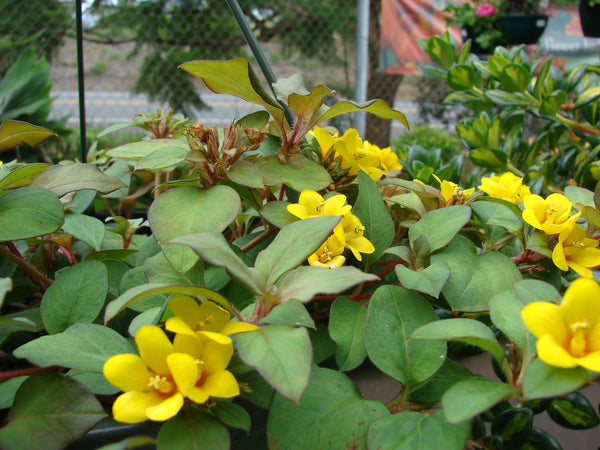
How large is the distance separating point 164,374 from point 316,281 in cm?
10

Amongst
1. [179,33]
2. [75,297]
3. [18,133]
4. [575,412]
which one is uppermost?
[179,33]

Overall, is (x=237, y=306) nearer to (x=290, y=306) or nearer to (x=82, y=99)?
(x=290, y=306)

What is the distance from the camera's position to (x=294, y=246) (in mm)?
289

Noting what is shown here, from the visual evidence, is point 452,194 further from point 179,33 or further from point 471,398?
point 179,33

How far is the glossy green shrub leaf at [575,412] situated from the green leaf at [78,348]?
12.3 inches

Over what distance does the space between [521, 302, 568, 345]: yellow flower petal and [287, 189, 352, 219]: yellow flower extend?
0.15 meters

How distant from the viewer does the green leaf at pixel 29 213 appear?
1.04 ft

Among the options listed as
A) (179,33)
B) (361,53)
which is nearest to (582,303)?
(361,53)

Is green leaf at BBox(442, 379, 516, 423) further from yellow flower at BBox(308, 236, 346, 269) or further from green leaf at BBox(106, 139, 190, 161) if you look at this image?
green leaf at BBox(106, 139, 190, 161)

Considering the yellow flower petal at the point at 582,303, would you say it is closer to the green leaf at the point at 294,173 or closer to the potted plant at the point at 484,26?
the green leaf at the point at 294,173

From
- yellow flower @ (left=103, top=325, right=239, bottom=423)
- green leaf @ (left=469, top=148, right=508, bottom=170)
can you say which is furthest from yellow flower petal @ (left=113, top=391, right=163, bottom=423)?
green leaf @ (left=469, top=148, right=508, bottom=170)

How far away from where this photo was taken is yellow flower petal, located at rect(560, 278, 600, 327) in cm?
24

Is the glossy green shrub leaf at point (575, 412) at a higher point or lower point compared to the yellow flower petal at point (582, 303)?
lower

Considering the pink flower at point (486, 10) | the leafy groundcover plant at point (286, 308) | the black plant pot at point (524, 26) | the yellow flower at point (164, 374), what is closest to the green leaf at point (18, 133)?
the leafy groundcover plant at point (286, 308)
